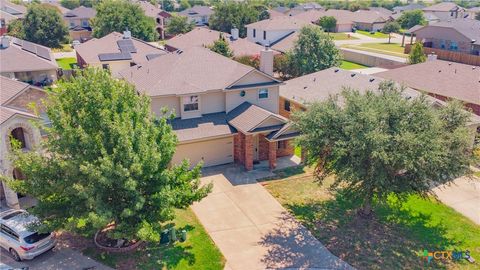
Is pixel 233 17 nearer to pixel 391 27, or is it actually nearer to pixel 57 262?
pixel 391 27

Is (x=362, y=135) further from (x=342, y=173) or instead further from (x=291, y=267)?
(x=291, y=267)

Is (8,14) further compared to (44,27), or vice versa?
(8,14)

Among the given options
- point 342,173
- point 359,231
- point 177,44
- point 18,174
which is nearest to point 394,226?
point 359,231

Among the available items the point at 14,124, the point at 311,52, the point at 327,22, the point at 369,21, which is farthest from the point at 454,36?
the point at 14,124

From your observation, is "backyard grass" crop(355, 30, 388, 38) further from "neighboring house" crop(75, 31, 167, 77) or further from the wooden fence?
"neighboring house" crop(75, 31, 167, 77)

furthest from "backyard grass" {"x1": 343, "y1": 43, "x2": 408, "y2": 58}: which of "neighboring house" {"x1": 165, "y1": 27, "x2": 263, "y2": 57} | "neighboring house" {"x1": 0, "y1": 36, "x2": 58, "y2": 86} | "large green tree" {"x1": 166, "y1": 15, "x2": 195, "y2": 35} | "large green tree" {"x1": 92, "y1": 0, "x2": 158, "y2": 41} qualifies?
"neighboring house" {"x1": 0, "y1": 36, "x2": 58, "y2": 86}

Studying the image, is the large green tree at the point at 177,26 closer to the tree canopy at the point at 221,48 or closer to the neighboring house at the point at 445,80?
the tree canopy at the point at 221,48
